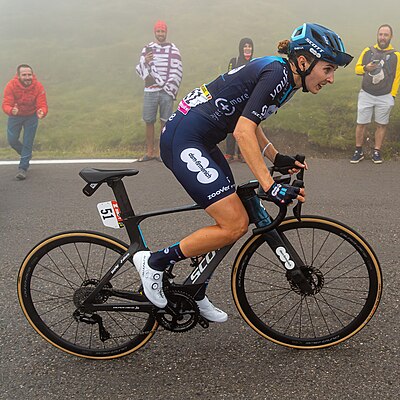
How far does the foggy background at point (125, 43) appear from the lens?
1132cm

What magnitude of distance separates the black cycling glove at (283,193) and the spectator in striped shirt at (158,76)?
6392mm

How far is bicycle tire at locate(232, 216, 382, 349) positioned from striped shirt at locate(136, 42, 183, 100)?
5532 millimetres

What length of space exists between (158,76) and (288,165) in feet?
21.0

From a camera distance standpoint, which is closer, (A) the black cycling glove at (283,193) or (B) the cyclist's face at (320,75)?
(A) the black cycling glove at (283,193)

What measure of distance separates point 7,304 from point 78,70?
42.7ft

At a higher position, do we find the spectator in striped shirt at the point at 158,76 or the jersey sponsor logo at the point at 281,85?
the jersey sponsor logo at the point at 281,85

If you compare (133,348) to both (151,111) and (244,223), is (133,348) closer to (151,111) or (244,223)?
(244,223)

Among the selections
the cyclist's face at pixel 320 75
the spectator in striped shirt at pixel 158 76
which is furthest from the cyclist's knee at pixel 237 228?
the spectator in striped shirt at pixel 158 76

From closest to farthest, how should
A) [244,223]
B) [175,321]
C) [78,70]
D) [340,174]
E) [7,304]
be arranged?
[244,223]
[175,321]
[7,304]
[340,174]
[78,70]

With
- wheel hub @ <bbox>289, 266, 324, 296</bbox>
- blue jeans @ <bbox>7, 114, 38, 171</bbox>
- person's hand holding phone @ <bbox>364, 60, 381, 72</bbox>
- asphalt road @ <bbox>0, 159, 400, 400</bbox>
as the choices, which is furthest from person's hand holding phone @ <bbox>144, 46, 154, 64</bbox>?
wheel hub @ <bbox>289, 266, 324, 296</bbox>

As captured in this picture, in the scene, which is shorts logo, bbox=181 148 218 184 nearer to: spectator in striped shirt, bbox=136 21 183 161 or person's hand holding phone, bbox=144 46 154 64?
spectator in striped shirt, bbox=136 21 183 161

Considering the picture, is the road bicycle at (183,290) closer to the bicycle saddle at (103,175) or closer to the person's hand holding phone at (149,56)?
the bicycle saddle at (103,175)

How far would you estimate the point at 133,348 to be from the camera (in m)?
3.12

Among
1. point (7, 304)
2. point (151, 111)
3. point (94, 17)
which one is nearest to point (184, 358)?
point (7, 304)
